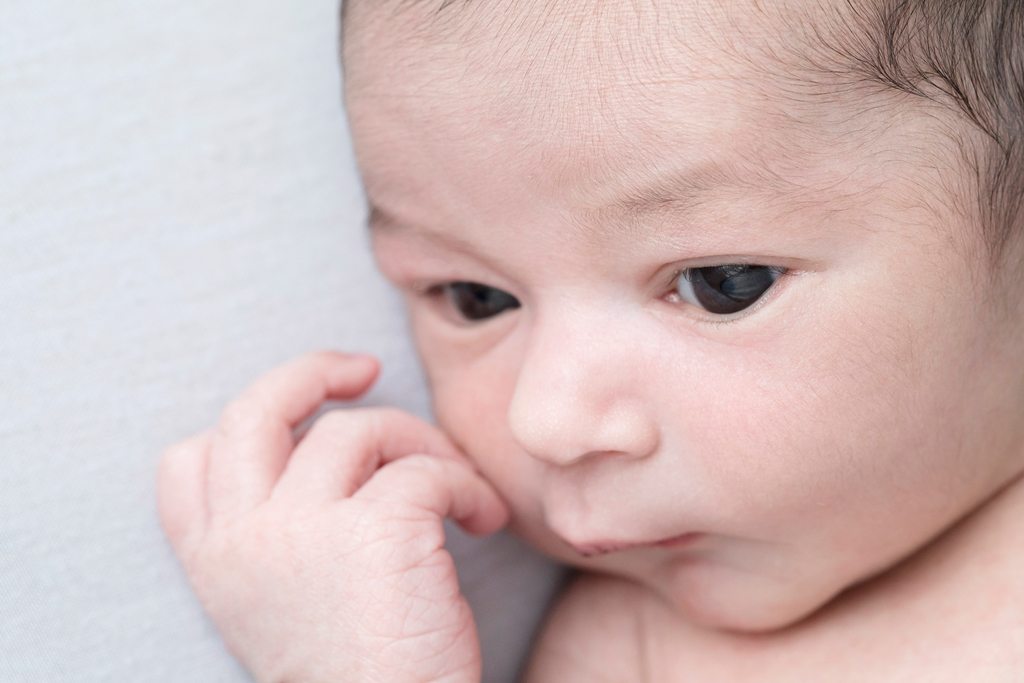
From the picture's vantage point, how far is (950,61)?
3.49 ft

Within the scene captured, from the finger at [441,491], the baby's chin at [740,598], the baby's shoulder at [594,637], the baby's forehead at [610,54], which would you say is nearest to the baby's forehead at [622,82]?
the baby's forehead at [610,54]

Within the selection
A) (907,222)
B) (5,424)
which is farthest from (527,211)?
(5,424)

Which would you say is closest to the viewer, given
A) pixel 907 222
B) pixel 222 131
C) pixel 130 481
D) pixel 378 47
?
pixel 907 222

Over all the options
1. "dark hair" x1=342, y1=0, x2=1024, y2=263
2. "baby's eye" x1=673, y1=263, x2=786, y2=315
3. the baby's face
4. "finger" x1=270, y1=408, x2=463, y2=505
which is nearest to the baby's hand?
"finger" x1=270, y1=408, x2=463, y2=505

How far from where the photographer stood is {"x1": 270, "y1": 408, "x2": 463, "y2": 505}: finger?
1.31m

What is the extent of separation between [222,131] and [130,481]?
43 centimetres

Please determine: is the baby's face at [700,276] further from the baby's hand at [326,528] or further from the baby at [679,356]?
the baby's hand at [326,528]

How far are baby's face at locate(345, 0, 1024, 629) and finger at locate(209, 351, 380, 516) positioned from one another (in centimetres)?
19

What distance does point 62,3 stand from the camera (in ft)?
4.65

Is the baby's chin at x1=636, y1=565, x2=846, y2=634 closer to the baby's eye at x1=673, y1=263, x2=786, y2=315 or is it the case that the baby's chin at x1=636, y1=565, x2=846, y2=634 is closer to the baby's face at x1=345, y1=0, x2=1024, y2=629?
the baby's face at x1=345, y1=0, x2=1024, y2=629

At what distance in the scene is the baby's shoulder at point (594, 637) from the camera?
151 centimetres

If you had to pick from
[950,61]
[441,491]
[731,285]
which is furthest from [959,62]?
[441,491]

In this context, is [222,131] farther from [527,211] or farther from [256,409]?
[527,211]

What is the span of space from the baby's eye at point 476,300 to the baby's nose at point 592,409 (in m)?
0.18
